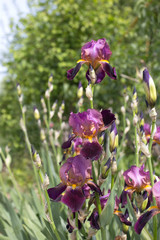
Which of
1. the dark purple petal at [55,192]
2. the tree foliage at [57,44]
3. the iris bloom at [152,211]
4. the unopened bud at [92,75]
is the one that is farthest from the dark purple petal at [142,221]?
the tree foliage at [57,44]

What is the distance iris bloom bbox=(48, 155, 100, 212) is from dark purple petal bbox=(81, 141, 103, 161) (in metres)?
0.05

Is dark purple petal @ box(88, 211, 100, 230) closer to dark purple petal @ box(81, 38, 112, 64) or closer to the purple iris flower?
the purple iris flower

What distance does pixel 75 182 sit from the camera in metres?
0.81

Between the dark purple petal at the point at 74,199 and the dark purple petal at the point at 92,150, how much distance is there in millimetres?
117

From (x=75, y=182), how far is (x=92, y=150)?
0.41 ft

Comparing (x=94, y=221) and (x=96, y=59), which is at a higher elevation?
(x=96, y=59)

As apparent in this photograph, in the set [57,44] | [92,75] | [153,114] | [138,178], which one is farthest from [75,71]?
[57,44]

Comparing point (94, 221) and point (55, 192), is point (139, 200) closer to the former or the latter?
point (94, 221)

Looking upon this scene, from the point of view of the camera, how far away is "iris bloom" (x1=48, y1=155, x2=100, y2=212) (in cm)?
78

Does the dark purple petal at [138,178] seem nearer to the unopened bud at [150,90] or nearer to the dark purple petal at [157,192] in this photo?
the dark purple petal at [157,192]

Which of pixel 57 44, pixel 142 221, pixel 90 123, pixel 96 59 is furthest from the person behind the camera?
pixel 57 44

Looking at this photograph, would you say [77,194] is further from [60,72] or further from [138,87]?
[60,72]

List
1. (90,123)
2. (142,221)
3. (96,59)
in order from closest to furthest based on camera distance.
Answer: (142,221), (90,123), (96,59)

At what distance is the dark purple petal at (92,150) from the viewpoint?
758mm
